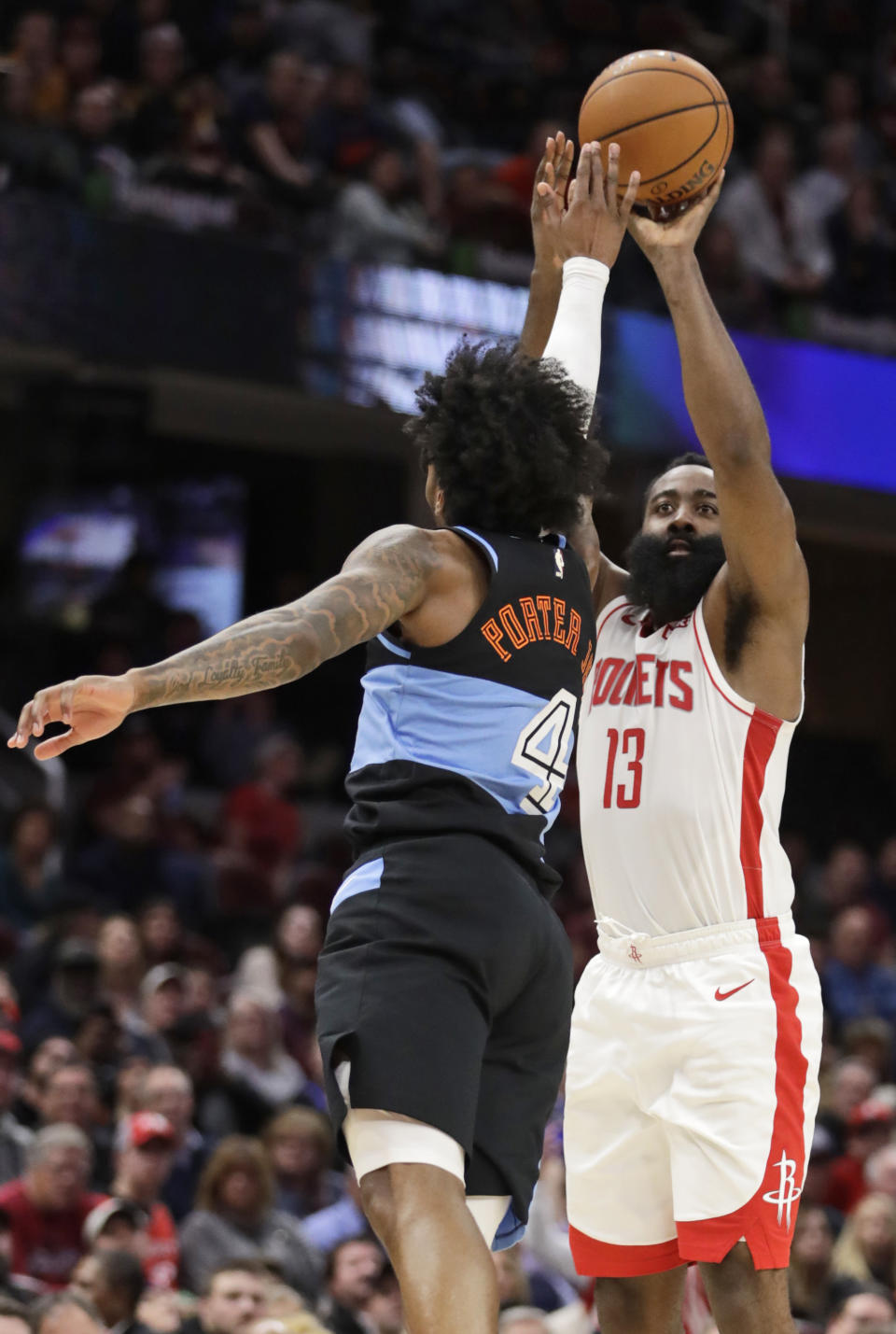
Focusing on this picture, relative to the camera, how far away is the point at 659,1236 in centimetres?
399

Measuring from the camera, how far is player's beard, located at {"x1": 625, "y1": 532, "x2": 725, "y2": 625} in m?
4.23

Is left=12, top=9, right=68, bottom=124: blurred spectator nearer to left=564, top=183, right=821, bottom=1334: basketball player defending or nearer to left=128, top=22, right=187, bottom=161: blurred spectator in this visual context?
left=128, top=22, right=187, bottom=161: blurred spectator

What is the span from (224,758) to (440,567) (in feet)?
28.7

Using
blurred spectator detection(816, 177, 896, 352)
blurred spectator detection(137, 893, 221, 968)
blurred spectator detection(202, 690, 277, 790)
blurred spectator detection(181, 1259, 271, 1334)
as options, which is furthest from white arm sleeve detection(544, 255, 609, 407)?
blurred spectator detection(816, 177, 896, 352)

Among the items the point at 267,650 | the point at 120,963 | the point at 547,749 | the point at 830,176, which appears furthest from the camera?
the point at 830,176

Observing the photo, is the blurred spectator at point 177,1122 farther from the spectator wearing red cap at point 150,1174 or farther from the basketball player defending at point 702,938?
the basketball player defending at point 702,938

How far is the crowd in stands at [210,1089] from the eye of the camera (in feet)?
21.3

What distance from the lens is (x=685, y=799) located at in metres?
4.08

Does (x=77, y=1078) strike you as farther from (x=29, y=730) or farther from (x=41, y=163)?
(x=41, y=163)

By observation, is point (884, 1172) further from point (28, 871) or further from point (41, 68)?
point (41, 68)

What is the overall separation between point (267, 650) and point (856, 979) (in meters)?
8.68

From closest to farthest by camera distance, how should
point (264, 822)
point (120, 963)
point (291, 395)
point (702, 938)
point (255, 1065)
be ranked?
point (702, 938)
point (255, 1065)
point (120, 963)
point (264, 822)
point (291, 395)

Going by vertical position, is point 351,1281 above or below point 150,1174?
below

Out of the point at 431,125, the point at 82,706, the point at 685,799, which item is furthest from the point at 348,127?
the point at 82,706
